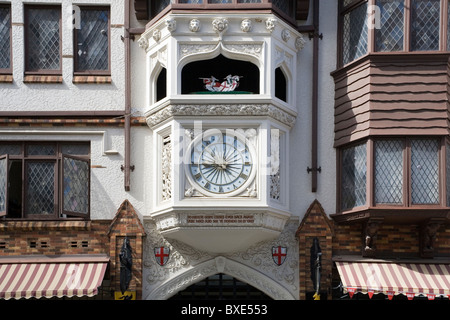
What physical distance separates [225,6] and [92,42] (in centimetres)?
295

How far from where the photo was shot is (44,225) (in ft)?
73.9

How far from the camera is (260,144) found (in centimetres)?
2220

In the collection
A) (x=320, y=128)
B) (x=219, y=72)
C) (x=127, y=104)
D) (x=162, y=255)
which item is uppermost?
(x=219, y=72)

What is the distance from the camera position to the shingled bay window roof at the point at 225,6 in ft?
73.7

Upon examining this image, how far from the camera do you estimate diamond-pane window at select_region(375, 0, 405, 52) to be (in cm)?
2233

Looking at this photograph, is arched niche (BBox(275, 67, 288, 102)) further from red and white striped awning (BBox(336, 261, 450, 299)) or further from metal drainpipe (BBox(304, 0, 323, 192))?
red and white striped awning (BBox(336, 261, 450, 299))

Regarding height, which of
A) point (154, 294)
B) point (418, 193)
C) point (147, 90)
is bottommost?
point (154, 294)

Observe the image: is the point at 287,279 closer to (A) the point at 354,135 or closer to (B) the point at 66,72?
(A) the point at 354,135

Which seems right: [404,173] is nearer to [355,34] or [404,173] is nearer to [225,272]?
[355,34]

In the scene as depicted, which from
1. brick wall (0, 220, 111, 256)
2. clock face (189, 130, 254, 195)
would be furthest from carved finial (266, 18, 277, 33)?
brick wall (0, 220, 111, 256)

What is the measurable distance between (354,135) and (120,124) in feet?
15.4

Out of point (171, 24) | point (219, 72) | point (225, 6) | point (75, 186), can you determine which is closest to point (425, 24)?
point (225, 6)

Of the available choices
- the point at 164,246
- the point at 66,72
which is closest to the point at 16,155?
the point at 66,72

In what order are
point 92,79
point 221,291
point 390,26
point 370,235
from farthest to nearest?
point 92,79, point 221,291, point 390,26, point 370,235
